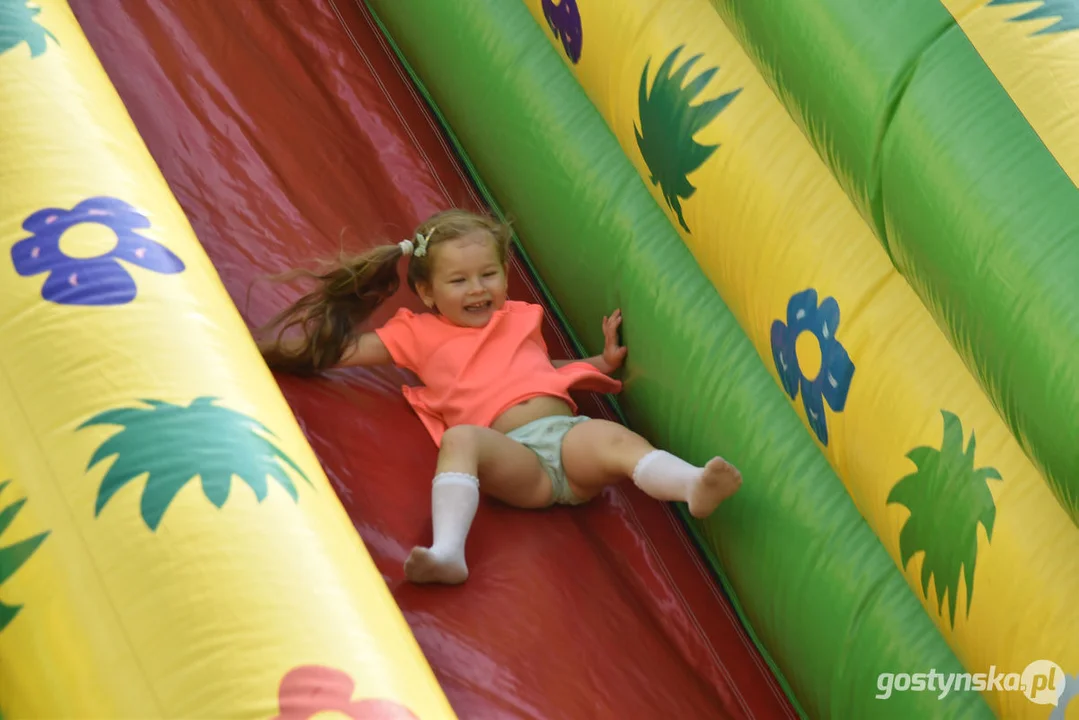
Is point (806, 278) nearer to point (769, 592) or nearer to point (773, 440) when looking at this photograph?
point (773, 440)

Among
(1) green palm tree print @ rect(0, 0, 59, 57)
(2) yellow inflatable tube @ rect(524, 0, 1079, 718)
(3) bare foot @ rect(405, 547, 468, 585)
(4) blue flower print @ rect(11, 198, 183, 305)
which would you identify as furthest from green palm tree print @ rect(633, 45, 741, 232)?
(1) green palm tree print @ rect(0, 0, 59, 57)

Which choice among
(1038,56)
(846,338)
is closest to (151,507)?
(846,338)

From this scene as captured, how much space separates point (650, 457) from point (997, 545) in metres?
0.48

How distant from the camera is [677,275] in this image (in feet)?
5.71

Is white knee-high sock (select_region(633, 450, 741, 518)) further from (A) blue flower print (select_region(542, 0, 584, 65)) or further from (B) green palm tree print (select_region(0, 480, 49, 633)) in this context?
(B) green palm tree print (select_region(0, 480, 49, 633))

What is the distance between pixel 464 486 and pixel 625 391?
1.08 ft

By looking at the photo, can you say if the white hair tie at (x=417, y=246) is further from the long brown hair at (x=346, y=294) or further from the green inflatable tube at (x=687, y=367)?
the green inflatable tube at (x=687, y=367)

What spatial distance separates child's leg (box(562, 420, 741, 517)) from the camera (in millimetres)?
1535

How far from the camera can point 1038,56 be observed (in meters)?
1.25

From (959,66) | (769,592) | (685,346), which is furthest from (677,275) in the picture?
(959,66)

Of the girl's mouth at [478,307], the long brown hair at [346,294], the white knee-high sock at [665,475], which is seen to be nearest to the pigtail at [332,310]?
the long brown hair at [346,294]

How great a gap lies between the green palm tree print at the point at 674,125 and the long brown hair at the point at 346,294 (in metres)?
0.30

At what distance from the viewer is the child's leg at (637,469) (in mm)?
→ 1535

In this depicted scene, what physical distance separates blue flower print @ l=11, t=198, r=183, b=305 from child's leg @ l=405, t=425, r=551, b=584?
1.37 feet
